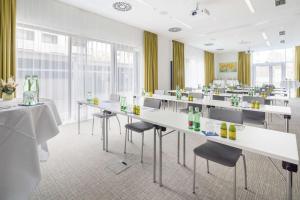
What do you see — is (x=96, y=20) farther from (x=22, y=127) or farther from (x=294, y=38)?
(x=294, y=38)

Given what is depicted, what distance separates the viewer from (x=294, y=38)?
8539 millimetres

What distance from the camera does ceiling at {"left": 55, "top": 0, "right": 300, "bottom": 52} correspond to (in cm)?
461

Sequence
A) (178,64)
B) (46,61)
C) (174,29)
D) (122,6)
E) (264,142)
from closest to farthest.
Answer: (264,142) < (46,61) < (122,6) < (174,29) < (178,64)

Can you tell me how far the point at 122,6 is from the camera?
469 cm

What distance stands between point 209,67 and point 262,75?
3687 mm

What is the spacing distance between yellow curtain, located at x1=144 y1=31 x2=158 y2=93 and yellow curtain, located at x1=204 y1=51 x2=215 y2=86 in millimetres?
5559

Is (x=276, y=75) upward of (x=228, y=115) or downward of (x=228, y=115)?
upward

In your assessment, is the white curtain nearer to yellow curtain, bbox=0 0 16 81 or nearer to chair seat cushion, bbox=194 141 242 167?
yellow curtain, bbox=0 0 16 81

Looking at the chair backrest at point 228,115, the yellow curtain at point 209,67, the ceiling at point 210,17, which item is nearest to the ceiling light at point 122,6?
the ceiling at point 210,17

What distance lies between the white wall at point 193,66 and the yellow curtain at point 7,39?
7.77 m

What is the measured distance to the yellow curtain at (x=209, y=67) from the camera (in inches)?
460

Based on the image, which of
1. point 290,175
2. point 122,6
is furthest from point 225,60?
point 290,175

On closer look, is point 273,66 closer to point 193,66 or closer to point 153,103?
point 193,66

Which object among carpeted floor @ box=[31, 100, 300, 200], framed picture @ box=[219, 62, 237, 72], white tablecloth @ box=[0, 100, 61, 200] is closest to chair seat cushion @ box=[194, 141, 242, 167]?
carpeted floor @ box=[31, 100, 300, 200]
